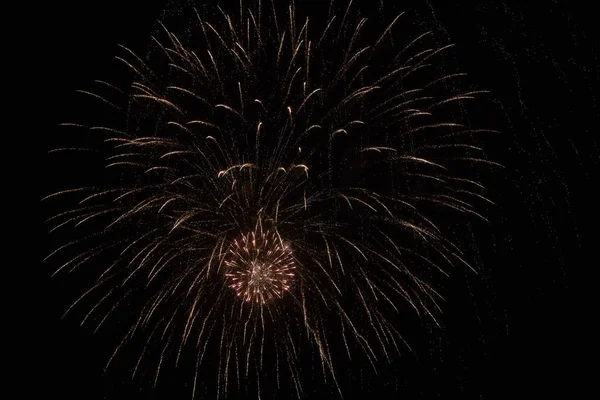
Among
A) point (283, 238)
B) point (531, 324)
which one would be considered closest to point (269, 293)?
point (283, 238)

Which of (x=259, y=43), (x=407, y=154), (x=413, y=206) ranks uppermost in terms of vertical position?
(x=259, y=43)

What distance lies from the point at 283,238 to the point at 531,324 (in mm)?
9046

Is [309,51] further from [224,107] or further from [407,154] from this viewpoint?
[407,154]

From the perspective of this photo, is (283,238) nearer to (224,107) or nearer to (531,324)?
(224,107)

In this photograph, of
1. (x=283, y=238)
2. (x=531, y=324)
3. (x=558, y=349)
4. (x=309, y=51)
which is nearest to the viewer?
(x=309, y=51)

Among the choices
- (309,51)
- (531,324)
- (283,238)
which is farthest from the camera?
(531,324)

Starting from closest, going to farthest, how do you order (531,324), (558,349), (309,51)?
(309,51), (531,324), (558,349)

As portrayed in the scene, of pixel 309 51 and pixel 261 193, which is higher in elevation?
pixel 309 51

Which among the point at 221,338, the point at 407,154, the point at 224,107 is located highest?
the point at 224,107

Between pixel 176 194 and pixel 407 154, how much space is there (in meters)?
3.05

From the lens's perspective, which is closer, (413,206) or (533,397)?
(413,206)

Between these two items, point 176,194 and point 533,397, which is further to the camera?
point 533,397

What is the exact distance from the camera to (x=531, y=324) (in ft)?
51.7

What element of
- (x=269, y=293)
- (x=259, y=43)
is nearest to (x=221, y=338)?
(x=269, y=293)
